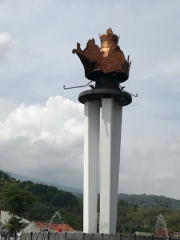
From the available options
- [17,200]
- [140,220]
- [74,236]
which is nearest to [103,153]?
[74,236]

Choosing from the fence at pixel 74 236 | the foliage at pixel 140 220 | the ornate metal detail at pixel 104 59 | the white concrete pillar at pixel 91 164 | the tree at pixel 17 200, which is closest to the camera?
the fence at pixel 74 236

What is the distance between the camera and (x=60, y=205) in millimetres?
70938

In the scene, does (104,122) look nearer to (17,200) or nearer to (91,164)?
(91,164)

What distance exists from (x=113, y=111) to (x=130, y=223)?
52.5 m

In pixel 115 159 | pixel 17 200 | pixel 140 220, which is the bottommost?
pixel 140 220

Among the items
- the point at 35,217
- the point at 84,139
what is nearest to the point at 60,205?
the point at 35,217

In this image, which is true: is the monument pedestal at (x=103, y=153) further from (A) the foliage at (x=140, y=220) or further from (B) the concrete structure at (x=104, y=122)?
(A) the foliage at (x=140, y=220)

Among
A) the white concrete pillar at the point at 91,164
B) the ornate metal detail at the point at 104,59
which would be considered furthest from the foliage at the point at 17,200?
the ornate metal detail at the point at 104,59

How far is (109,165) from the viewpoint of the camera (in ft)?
59.1

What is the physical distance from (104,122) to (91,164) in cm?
219

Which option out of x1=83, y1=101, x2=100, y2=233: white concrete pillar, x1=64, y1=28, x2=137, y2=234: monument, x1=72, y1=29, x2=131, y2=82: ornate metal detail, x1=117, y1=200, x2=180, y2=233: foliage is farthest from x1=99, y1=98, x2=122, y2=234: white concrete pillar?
x1=117, y1=200, x2=180, y2=233: foliage

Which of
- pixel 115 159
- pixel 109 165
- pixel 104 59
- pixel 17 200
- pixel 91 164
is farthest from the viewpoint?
pixel 17 200

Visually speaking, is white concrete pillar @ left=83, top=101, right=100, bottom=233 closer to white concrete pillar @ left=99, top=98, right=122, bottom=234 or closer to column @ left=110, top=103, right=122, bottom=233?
white concrete pillar @ left=99, top=98, right=122, bottom=234

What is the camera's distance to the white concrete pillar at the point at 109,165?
17.6 metres
